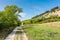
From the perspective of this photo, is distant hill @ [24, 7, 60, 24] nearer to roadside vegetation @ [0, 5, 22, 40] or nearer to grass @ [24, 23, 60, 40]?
roadside vegetation @ [0, 5, 22, 40]

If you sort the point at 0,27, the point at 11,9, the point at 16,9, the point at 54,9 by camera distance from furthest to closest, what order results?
the point at 54,9 < the point at 16,9 < the point at 11,9 < the point at 0,27

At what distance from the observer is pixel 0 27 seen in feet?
97.6

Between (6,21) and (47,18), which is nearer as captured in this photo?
(6,21)

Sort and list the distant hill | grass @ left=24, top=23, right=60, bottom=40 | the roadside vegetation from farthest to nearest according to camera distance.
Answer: the distant hill → the roadside vegetation → grass @ left=24, top=23, right=60, bottom=40

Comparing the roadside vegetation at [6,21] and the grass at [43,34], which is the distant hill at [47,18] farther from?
the grass at [43,34]

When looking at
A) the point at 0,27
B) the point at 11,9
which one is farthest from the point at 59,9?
the point at 0,27

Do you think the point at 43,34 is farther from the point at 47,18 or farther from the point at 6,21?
the point at 47,18

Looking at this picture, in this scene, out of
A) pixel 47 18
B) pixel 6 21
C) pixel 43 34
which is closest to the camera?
pixel 43 34

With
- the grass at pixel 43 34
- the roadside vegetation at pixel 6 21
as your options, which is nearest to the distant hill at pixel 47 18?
the roadside vegetation at pixel 6 21

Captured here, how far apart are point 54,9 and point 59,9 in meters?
4.95

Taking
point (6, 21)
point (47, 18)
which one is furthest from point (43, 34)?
point (47, 18)

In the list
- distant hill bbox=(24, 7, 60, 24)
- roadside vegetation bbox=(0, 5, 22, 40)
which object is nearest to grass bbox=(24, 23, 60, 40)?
roadside vegetation bbox=(0, 5, 22, 40)

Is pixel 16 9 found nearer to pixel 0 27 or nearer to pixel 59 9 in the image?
pixel 0 27

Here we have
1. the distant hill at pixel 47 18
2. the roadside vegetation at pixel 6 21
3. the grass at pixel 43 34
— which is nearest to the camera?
the grass at pixel 43 34
